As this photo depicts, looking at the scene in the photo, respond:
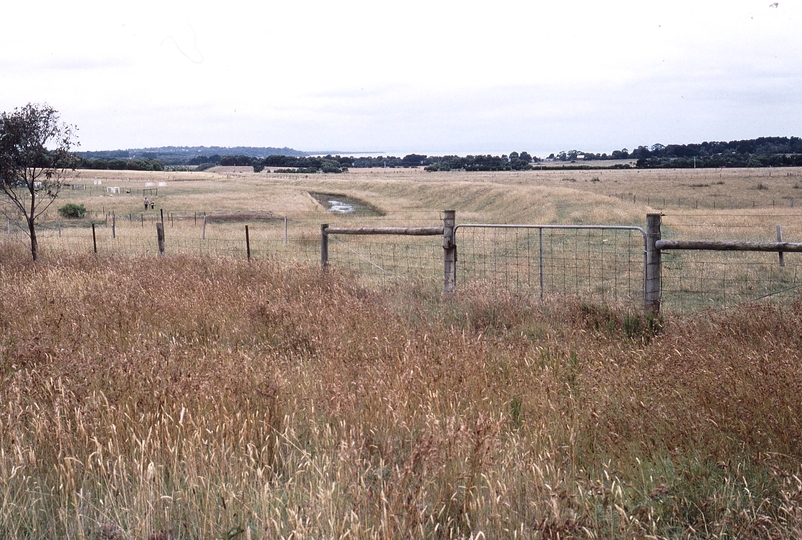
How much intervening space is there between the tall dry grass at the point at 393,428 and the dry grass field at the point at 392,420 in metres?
0.02

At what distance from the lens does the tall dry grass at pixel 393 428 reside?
3312 millimetres

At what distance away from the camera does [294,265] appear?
452 inches

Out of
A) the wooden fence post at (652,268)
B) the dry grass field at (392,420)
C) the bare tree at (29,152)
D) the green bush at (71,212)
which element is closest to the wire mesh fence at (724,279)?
the wooden fence post at (652,268)

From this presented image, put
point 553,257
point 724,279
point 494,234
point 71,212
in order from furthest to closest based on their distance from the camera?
point 71,212 < point 553,257 < point 494,234 < point 724,279

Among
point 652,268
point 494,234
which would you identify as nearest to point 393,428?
point 652,268

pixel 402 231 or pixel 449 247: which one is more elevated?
pixel 402 231

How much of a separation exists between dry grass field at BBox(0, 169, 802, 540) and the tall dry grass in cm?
2

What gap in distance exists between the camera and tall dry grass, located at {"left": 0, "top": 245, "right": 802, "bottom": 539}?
130 inches

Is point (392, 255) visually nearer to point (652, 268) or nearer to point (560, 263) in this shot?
point (560, 263)

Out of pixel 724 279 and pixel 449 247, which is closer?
pixel 449 247

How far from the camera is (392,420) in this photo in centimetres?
450

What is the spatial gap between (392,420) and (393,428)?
0.30 feet

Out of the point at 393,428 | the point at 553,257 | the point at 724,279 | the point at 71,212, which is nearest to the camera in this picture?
the point at 393,428

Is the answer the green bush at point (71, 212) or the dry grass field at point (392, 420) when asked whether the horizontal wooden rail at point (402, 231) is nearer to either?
the dry grass field at point (392, 420)
